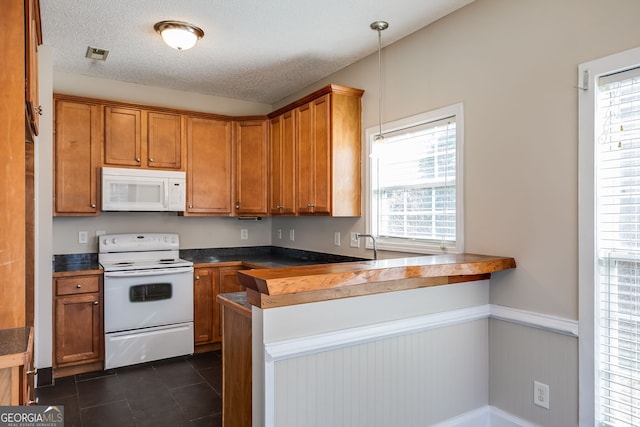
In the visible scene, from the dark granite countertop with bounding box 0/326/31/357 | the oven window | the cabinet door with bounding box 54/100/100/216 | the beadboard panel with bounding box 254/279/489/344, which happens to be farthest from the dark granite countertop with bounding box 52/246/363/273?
the dark granite countertop with bounding box 0/326/31/357

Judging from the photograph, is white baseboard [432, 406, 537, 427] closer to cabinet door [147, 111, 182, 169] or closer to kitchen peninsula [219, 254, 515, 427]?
kitchen peninsula [219, 254, 515, 427]

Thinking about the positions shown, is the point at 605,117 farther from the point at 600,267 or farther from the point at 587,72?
the point at 600,267

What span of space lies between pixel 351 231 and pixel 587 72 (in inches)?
85.1

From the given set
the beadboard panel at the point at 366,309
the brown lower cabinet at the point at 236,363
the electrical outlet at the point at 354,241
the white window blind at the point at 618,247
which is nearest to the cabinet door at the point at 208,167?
the electrical outlet at the point at 354,241

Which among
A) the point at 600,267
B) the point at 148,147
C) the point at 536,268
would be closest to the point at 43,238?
the point at 148,147

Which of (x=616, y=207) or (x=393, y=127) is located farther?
(x=393, y=127)

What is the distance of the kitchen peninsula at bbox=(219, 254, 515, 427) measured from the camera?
179cm

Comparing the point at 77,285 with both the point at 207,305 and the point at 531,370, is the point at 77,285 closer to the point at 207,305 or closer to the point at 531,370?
the point at 207,305

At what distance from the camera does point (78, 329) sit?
11.5 feet

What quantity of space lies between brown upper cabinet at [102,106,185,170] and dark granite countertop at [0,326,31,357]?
276cm

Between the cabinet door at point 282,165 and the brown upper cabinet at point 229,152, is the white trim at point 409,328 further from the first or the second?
the cabinet door at point 282,165

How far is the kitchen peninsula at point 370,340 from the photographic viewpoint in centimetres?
179

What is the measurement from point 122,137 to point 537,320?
3.73 metres

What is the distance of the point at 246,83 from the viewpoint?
424 cm
